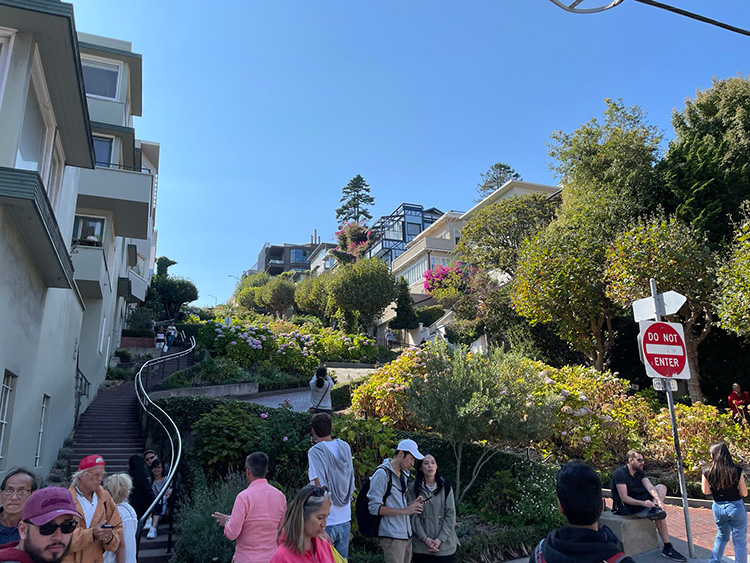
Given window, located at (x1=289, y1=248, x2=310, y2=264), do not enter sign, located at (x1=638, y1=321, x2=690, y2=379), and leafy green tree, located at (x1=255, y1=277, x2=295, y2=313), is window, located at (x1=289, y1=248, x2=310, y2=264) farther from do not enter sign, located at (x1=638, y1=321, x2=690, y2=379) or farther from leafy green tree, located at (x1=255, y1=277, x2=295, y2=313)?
do not enter sign, located at (x1=638, y1=321, x2=690, y2=379)

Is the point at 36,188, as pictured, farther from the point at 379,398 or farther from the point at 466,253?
the point at 466,253

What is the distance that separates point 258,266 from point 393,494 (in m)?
113

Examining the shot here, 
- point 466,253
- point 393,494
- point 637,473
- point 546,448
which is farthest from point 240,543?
point 466,253

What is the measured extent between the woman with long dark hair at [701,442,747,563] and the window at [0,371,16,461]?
8.86 m

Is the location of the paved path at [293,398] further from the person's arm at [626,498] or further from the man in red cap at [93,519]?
the man in red cap at [93,519]

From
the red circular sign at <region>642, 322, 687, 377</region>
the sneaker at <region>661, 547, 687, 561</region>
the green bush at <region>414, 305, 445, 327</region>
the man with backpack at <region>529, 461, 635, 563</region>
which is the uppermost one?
the green bush at <region>414, 305, 445, 327</region>

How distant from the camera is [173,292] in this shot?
48875 mm

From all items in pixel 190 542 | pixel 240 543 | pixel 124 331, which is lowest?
pixel 190 542

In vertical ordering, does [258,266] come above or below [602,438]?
above

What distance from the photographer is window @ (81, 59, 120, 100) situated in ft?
54.5

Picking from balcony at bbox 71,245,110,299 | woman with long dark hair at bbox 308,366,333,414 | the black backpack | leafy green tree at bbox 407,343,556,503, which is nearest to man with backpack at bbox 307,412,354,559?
the black backpack

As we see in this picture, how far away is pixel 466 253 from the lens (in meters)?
27.5

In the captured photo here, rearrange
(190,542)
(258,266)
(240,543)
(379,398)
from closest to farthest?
(240,543) < (190,542) < (379,398) < (258,266)

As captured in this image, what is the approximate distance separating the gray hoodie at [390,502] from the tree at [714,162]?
48.7ft
